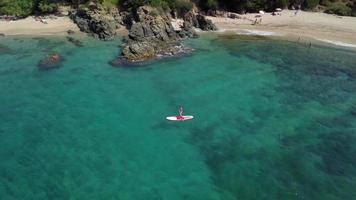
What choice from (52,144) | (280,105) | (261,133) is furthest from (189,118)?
(52,144)

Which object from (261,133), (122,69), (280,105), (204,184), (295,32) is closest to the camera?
(204,184)

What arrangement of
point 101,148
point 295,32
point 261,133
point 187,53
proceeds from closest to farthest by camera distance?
1. point 101,148
2. point 261,133
3. point 187,53
4. point 295,32

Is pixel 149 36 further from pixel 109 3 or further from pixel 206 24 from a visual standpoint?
pixel 109 3

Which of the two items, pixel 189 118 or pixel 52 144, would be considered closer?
pixel 52 144

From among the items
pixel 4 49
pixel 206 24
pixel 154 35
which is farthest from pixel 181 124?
pixel 4 49

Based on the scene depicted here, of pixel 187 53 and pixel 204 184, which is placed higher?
pixel 187 53

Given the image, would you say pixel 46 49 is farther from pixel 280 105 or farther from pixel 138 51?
pixel 280 105

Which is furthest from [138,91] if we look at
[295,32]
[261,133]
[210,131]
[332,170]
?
[295,32]
